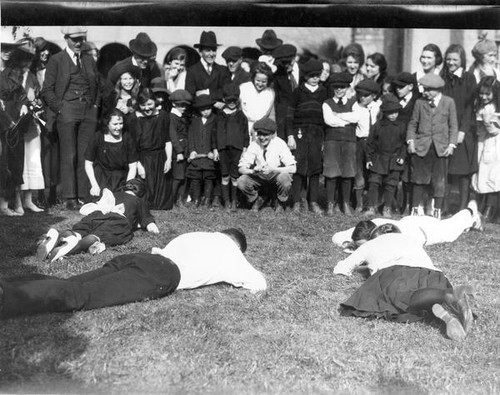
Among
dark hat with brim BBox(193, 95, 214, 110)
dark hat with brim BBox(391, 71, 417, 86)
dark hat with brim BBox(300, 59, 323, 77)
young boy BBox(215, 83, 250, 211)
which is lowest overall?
young boy BBox(215, 83, 250, 211)

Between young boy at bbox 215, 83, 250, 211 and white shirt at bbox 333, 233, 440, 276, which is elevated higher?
young boy at bbox 215, 83, 250, 211

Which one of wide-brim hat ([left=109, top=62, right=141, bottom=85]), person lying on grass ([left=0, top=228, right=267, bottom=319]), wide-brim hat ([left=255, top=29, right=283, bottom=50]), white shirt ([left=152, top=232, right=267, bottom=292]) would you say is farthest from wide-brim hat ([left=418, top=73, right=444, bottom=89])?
white shirt ([left=152, top=232, right=267, bottom=292])

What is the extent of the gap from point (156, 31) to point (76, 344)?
29.1 ft

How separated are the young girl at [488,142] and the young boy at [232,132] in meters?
2.63

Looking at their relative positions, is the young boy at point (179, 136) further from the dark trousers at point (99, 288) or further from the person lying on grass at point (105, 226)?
the dark trousers at point (99, 288)

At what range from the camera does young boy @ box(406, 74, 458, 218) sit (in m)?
8.81

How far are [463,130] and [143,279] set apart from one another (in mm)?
5384

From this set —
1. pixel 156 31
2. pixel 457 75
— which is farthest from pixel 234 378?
pixel 156 31

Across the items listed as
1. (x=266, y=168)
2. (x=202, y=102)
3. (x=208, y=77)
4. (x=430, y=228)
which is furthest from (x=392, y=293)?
(x=208, y=77)

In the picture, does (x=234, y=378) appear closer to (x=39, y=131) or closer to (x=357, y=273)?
(x=357, y=273)

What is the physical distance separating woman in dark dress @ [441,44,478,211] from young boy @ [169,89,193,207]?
297 centimetres

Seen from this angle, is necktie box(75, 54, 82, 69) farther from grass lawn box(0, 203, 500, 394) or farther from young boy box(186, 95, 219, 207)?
grass lawn box(0, 203, 500, 394)

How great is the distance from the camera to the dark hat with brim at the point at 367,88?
9.02 m

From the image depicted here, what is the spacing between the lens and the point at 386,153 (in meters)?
8.92
